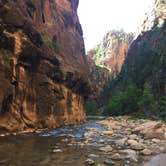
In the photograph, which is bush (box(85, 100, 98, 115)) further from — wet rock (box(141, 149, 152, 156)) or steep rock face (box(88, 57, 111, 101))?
wet rock (box(141, 149, 152, 156))

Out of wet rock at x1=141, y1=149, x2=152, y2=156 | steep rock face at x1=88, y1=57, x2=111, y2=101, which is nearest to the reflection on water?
wet rock at x1=141, y1=149, x2=152, y2=156

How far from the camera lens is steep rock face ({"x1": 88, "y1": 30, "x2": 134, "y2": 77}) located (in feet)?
531

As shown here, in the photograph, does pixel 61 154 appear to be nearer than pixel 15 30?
Yes

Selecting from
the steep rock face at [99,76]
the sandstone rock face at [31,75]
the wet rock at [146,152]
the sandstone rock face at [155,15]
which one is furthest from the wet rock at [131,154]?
the steep rock face at [99,76]

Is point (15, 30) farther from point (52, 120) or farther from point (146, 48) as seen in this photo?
point (146, 48)

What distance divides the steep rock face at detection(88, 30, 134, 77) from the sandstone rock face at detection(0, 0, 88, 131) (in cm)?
11469

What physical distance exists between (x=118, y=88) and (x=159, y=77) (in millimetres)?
35032

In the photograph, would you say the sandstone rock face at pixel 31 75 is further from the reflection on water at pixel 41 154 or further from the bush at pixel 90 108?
the bush at pixel 90 108

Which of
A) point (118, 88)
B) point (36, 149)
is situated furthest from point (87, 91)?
point (118, 88)

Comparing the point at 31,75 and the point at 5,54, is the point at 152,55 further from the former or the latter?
the point at 5,54

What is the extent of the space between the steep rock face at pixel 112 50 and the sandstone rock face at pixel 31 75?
376 ft

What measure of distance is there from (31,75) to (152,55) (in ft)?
200

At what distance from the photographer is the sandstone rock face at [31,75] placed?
27297 mm

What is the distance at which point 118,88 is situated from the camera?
109m
